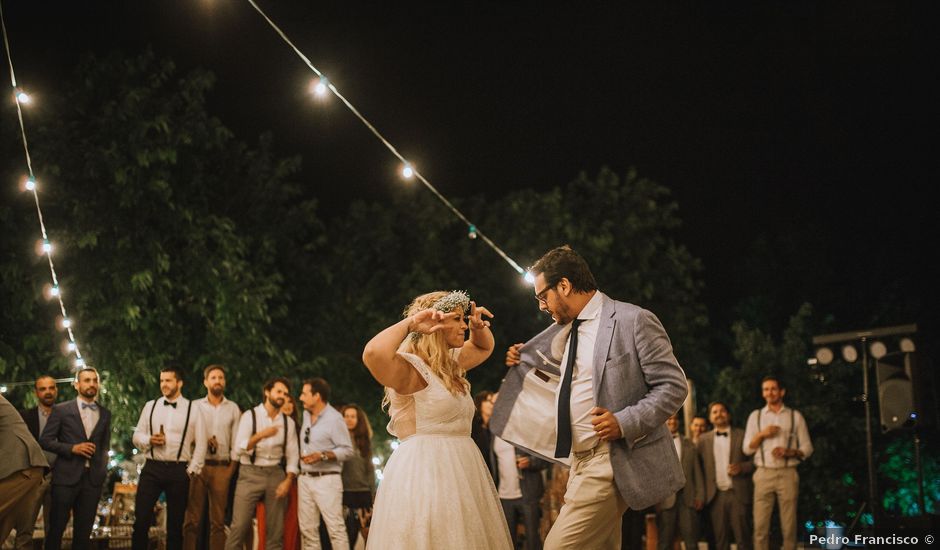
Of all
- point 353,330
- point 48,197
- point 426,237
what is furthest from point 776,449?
point 426,237

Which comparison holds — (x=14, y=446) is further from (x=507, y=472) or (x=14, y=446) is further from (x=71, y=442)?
(x=507, y=472)

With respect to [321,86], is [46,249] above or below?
below

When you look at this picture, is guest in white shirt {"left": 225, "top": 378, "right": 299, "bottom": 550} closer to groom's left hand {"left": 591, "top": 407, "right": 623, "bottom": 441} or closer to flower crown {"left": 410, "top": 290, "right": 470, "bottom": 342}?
flower crown {"left": 410, "top": 290, "right": 470, "bottom": 342}

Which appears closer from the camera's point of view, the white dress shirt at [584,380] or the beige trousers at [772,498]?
Result: the white dress shirt at [584,380]

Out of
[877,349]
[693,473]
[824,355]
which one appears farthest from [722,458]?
[877,349]

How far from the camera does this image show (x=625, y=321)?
12.6ft

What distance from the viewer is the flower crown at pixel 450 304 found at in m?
3.99

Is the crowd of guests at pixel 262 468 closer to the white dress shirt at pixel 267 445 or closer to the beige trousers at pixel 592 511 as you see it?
the white dress shirt at pixel 267 445

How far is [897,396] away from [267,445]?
5589 mm

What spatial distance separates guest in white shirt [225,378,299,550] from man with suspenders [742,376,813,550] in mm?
4382

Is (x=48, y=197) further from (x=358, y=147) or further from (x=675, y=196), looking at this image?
(x=675, y=196)

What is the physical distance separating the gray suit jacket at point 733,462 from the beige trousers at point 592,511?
5790 mm

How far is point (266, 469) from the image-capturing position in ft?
25.8

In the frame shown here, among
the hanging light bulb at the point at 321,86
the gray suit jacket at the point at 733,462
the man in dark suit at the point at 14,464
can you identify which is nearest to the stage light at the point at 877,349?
the gray suit jacket at the point at 733,462
